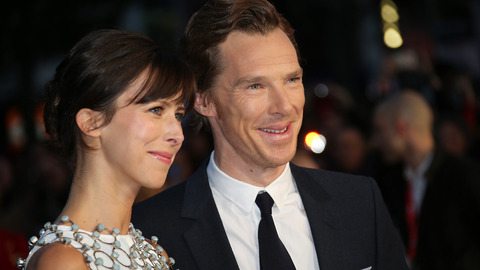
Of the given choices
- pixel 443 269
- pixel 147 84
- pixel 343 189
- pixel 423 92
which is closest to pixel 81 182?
pixel 147 84

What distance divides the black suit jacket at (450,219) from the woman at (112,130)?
309 centimetres

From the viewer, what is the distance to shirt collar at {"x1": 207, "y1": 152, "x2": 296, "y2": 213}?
10.4 ft

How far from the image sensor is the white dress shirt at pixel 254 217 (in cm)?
307

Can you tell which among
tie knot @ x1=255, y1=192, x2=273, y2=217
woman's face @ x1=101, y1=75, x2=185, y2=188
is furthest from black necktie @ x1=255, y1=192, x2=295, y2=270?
woman's face @ x1=101, y1=75, x2=185, y2=188

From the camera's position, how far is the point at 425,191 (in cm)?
541

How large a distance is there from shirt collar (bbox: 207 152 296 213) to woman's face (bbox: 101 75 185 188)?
551 mm

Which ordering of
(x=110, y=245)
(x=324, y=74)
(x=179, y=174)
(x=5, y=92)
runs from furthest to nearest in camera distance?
(x=5, y=92) → (x=324, y=74) → (x=179, y=174) → (x=110, y=245)

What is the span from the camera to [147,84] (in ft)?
8.68

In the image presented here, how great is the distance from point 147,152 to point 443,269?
3309mm

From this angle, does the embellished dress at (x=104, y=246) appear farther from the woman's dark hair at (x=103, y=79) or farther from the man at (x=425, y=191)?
the man at (x=425, y=191)

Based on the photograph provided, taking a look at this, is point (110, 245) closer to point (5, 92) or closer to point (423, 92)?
point (423, 92)

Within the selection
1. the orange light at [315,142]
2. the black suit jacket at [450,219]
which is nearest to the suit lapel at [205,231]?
the black suit jacket at [450,219]

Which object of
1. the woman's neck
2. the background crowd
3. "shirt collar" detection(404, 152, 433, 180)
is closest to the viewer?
the woman's neck

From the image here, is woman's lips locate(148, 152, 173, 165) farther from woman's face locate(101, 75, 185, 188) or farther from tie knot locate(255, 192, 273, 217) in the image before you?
tie knot locate(255, 192, 273, 217)
